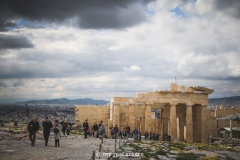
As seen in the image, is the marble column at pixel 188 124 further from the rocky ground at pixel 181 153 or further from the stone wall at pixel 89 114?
the stone wall at pixel 89 114

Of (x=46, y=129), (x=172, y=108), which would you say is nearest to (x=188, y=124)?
(x=172, y=108)

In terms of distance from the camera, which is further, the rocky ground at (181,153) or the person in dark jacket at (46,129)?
the person in dark jacket at (46,129)

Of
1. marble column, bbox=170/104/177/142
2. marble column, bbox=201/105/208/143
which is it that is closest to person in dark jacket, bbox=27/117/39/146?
marble column, bbox=170/104/177/142

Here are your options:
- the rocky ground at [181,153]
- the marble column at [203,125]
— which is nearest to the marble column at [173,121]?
the marble column at [203,125]

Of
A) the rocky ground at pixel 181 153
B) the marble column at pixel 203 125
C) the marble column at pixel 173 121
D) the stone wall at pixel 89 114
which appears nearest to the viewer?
the rocky ground at pixel 181 153

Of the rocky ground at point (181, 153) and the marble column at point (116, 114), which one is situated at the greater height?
the marble column at point (116, 114)

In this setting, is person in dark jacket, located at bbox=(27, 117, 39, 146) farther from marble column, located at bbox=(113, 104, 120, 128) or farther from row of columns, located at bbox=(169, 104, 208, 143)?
row of columns, located at bbox=(169, 104, 208, 143)

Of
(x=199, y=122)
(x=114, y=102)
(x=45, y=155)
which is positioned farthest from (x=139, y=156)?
(x=199, y=122)

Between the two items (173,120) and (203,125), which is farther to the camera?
(203,125)

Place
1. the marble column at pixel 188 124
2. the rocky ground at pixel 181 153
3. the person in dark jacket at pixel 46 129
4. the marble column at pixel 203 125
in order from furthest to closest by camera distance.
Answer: the marble column at pixel 203 125, the marble column at pixel 188 124, the person in dark jacket at pixel 46 129, the rocky ground at pixel 181 153

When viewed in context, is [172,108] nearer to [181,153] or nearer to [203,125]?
[203,125]

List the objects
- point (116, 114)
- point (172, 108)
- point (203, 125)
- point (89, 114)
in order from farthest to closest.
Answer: point (89, 114) → point (203, 125) → point (116, 114) → point (172, 108)

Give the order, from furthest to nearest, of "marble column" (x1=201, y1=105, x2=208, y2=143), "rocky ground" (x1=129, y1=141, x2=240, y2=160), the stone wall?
the stone wall, "marble column" (x1=201, y1=105, x2=208, y2=143), "rocky ground" (x1=129, y1=141, x2=240, y2=160)

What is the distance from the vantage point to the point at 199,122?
2966 centimetres
